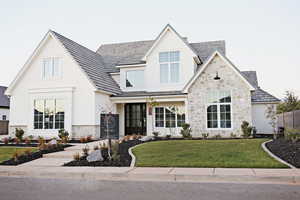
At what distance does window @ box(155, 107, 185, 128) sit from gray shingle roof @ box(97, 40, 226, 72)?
443cm

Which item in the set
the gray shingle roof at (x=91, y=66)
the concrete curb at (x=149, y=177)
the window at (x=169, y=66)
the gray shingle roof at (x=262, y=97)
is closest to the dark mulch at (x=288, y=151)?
the concrete curb at (x=149, y=177)

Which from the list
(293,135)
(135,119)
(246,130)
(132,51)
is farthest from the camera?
(132,51)

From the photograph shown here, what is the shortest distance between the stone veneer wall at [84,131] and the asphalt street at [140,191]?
10596 millimetres

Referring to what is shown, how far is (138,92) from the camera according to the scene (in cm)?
2169

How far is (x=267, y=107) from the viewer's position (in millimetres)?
20359

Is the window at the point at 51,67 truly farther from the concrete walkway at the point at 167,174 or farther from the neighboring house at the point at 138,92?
the concrete walkway at the point at 167,174

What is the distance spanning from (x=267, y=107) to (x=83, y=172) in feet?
52.4

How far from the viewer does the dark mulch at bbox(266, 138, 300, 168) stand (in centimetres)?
927

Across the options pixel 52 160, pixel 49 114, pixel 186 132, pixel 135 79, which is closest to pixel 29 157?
pixel 52 160

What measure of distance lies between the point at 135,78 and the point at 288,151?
14.1 meters

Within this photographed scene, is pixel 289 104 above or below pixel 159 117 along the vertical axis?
above

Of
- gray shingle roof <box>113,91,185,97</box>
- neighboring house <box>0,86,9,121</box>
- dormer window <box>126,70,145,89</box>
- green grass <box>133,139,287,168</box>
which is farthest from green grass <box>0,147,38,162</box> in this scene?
neighboring house <box>0,86,9,121</box>

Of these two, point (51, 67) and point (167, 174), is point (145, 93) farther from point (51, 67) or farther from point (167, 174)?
point (167, 174)

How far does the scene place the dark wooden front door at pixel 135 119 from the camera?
21406mm
